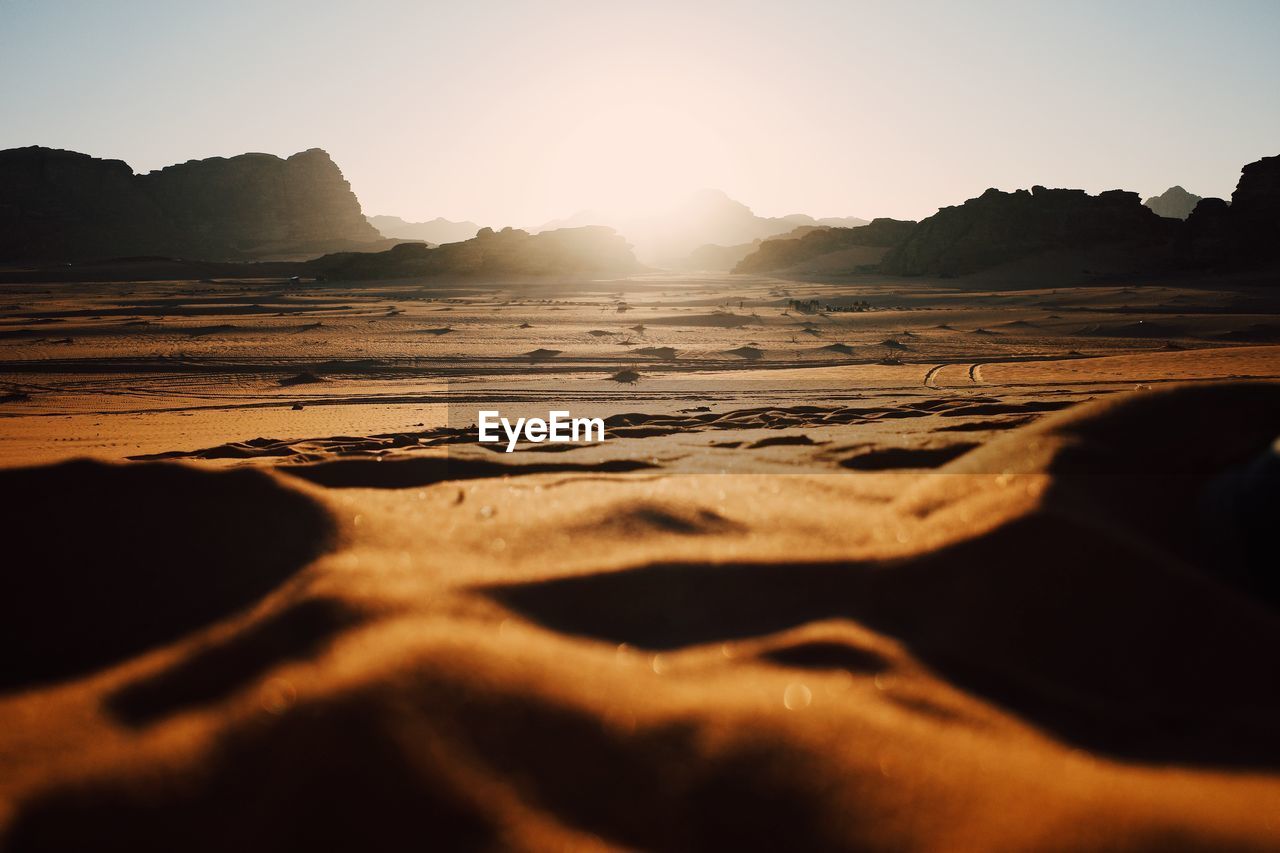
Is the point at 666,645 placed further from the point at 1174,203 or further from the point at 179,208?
the point at 1174,203

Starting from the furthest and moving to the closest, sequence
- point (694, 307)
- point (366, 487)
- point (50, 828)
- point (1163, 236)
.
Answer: point (1163, 236) < point (694, 307) < point (366, 487) < point (50, 828)

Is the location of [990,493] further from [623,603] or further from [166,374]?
[166,374]

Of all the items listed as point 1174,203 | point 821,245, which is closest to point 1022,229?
point 821,245

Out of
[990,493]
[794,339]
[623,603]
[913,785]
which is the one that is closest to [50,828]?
[623,603]

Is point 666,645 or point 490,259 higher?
point 490,259

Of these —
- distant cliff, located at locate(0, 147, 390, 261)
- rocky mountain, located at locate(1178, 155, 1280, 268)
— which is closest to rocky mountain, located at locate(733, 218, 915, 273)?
rocky mountain, located at locate(1178, 155, 1280, 268)

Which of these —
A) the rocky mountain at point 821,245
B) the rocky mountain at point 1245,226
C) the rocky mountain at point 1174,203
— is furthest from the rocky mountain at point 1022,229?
the rocky mountain at point 1174,203

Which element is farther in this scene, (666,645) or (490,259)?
(490,259)

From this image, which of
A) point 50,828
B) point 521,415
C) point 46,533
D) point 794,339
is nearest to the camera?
point 50,828
